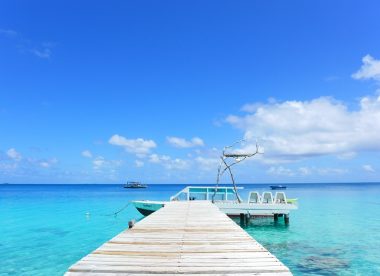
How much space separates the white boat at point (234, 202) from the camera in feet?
88.0

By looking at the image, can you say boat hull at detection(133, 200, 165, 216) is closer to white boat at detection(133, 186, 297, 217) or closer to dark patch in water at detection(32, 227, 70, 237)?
white boat at detection(133, 186, 297, 217)

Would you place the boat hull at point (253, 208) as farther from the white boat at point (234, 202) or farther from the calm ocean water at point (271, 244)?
the calm ocean water at point (271, 244)

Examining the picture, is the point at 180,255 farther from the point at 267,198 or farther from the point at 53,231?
the point at 53,231

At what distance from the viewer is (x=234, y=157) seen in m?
28.5

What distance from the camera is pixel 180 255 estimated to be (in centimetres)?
793

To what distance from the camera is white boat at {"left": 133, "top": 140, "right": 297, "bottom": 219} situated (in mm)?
26847

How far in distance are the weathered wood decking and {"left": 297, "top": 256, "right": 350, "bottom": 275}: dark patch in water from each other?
18.3 ft

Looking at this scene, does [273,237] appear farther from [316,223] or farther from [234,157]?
[316,223]

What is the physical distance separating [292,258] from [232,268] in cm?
1191

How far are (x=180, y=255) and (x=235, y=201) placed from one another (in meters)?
20.5

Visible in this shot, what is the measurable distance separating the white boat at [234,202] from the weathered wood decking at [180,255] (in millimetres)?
15399

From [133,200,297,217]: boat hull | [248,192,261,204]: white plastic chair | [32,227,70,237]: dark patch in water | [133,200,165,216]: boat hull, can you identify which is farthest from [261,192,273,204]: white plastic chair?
[32,227,70,237]: dark patch in water


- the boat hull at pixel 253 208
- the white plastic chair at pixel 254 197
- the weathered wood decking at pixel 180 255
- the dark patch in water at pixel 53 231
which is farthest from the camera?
the white plastic chair at pixel 254 197

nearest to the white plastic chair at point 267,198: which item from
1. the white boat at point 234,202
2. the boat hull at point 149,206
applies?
the white boat at point 234,202
